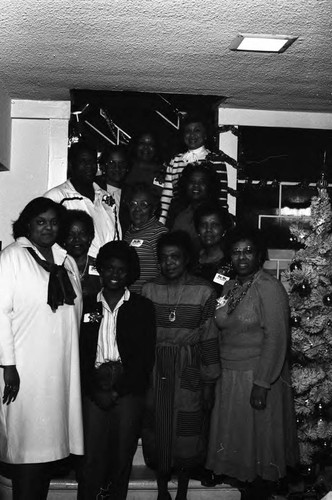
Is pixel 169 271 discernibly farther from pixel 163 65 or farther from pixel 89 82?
pixel 89 82

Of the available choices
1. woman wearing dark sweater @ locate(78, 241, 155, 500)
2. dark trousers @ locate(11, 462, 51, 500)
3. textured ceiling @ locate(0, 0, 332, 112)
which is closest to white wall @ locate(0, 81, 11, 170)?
textured ceiling @ locate(0, 0, 332, 112)

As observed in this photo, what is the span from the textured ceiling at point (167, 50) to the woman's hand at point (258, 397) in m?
2.12

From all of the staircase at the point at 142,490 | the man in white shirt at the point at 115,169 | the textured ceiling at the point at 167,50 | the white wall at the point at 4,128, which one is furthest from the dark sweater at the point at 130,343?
the white wall at the point at 4,128

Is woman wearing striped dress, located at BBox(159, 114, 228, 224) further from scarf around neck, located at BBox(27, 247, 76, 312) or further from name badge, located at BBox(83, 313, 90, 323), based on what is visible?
scarf around neck, located at BBox(27, 247, 76, 312)

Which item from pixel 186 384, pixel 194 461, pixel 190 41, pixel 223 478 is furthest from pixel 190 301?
pixel 190 41

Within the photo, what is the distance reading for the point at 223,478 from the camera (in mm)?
4781

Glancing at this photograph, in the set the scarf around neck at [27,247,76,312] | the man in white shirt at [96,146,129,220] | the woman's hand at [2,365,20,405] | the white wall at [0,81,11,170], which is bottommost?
the woman's hand at [2,365,20,405]

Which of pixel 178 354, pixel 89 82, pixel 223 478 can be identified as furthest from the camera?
pixel 89 82

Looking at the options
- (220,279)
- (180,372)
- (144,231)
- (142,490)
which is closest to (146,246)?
(144,231)

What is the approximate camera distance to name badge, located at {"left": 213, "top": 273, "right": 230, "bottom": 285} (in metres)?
4.69

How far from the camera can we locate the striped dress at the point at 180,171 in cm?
567

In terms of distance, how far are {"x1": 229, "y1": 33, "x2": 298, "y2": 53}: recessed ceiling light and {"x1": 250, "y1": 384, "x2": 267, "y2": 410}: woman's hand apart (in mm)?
2101

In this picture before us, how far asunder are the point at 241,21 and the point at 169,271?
1533 millimetres

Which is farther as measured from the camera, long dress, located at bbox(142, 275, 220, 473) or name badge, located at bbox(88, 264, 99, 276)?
name badge, located at bbox(88, 264, 99, 276)
